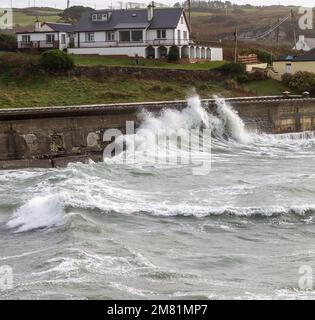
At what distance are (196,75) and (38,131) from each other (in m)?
17.1

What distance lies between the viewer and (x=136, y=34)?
50.0m

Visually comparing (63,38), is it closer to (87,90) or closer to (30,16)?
(87,90)

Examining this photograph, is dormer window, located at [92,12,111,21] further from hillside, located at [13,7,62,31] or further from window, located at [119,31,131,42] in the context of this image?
hillside, located at [13,7,62,31]

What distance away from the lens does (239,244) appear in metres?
16.1

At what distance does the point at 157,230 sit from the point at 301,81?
94.2ft

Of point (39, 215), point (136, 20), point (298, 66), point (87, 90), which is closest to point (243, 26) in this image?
point (136, 20)

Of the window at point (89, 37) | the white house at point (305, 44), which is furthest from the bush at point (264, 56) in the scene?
the white house at point (305, 44)

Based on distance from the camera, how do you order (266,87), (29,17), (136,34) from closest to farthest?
1. (266,87)
2. (136,34)
3. (29,17)

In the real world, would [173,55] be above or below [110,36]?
below

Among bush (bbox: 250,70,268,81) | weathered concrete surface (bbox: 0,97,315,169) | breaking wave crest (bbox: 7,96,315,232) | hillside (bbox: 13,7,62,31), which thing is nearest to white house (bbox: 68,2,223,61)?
bush (bbox: 250,70,268,81)
